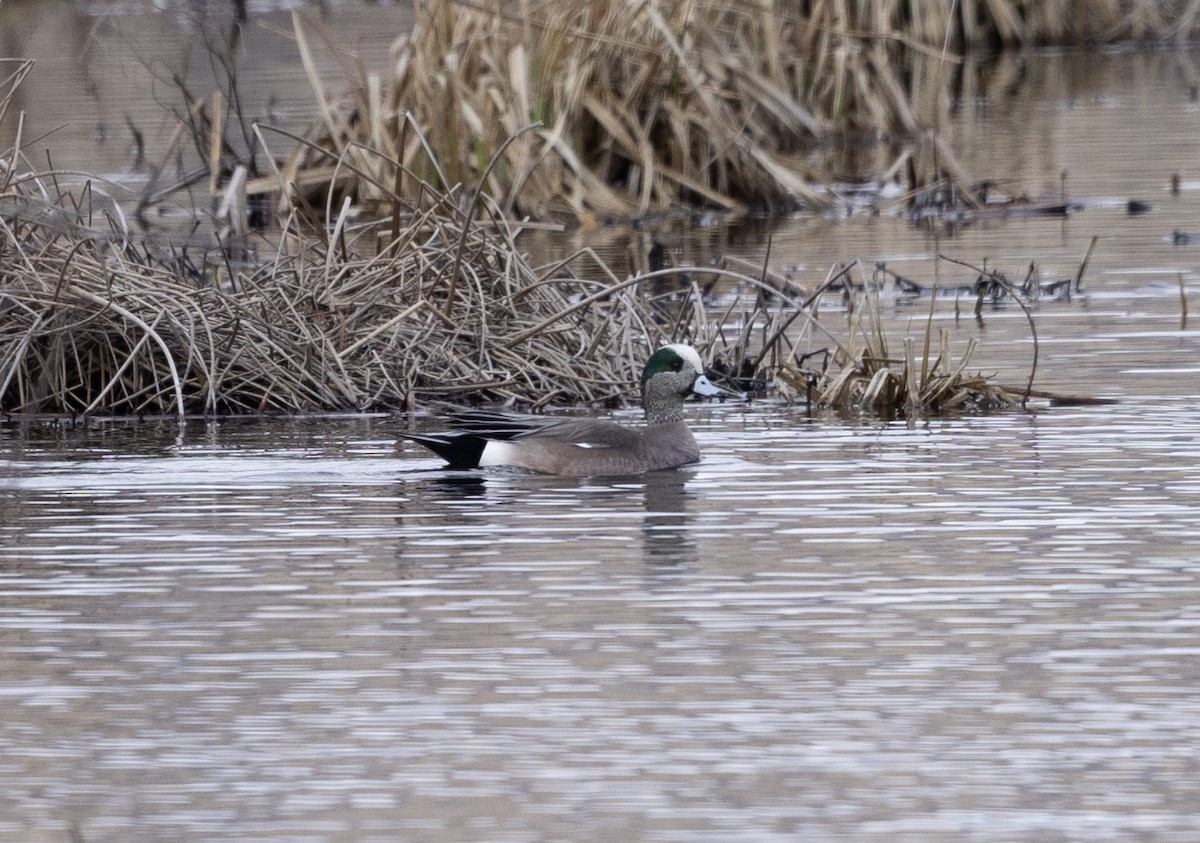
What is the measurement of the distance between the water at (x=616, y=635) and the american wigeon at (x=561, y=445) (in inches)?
4.0

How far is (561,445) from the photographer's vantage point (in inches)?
326

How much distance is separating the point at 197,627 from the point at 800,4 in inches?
604

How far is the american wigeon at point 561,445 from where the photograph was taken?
27.2 feet

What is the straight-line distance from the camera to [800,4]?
20.5 metres

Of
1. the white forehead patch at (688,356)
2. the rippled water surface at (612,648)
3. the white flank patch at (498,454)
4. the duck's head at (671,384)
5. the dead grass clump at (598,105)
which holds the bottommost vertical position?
the rippled water surface at (612,648)

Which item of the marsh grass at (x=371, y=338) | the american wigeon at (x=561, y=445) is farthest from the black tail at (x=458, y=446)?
the marsh grass at (x=371, y=338)

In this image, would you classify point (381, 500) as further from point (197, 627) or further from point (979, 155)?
point (979, 155)

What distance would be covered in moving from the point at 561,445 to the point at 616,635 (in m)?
2.55

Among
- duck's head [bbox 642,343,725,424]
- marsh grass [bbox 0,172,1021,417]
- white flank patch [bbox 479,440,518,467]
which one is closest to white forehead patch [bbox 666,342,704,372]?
duck's head [bbox 642,343,725,424]

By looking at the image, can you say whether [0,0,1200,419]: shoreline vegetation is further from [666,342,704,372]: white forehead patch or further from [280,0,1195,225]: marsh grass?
[280,0,1195,225]: marsh grass

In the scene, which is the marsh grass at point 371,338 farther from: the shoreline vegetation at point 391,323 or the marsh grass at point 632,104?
the marsh grass at point 632,104

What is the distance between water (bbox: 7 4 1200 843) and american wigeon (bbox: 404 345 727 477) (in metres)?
0.10

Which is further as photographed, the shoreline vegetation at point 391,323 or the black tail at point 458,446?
the shoreline vegetation at point 391,323

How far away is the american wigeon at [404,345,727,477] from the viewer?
327 inches
